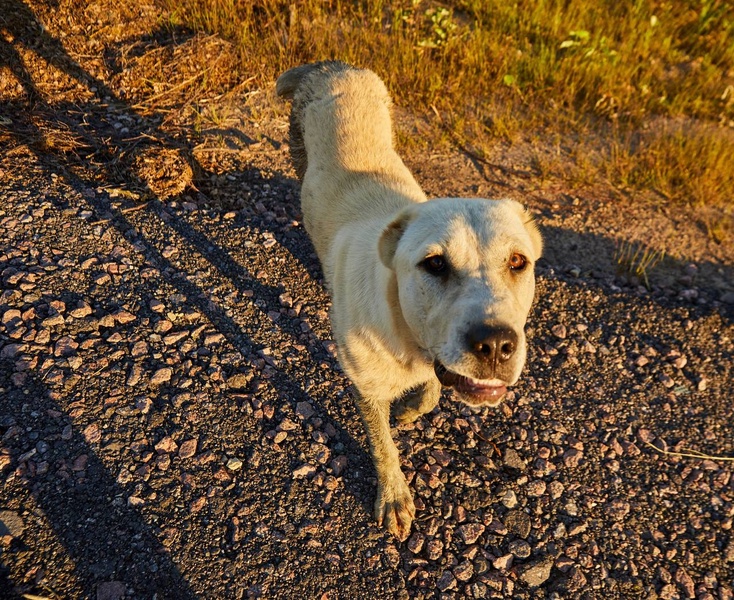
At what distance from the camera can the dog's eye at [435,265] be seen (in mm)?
2375

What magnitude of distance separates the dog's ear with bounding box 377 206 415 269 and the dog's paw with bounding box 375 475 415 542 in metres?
1.34

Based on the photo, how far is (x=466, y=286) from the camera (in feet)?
7.48

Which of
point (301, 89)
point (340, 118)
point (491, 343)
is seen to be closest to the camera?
point (491, 343)

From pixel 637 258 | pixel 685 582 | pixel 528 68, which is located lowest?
pixel 685 582

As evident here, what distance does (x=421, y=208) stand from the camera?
266 centimetres

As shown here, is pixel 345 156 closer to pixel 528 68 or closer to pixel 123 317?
pixel 123 317

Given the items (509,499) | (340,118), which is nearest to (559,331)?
(509,499)

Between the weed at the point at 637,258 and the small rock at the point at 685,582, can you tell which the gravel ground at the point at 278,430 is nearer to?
the small rock at the point at 685,582

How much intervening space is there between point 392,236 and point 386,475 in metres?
1.43

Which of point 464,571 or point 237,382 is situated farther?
point 237,382

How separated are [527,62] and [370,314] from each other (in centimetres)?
527

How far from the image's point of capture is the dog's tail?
14.4ft

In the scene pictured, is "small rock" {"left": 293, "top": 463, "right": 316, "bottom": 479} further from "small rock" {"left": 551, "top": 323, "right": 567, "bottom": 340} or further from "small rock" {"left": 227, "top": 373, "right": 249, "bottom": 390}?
"small rock" {"left": 551, "top": 323, "right": 567, "bottom": 340}

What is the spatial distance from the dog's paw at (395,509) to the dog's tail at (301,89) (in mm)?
2912
